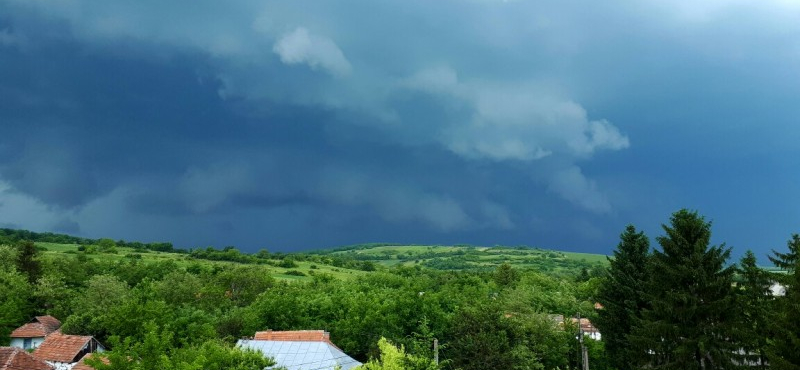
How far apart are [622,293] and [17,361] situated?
147 ft

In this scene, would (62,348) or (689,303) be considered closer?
(689,303)

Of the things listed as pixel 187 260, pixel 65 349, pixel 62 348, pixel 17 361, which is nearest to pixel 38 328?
pixel 62 348

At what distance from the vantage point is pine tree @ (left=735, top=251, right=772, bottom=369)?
34031mm

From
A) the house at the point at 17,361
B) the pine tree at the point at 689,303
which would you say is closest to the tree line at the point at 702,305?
the pine tree at the point at 689,303

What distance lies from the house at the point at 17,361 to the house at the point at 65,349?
2147 centimetres

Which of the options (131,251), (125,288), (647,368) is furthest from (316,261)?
(647,368)

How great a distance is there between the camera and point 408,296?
5397 centimetres

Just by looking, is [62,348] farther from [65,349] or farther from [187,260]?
[187,260]

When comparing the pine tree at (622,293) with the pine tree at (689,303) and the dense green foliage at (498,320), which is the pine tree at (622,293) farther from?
the pine tree at (689,303)

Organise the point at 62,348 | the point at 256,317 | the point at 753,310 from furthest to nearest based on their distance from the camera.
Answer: the point at 256,317 → the point at 62,348 → the point at 753,310

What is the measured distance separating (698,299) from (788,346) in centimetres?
739

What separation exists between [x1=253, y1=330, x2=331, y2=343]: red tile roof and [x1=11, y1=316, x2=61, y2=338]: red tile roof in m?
35.7

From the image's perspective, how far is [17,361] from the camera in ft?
109

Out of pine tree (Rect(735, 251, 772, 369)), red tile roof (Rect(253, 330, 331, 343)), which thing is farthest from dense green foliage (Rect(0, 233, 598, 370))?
pine tree (Rect(735, 251, 772, 369))
